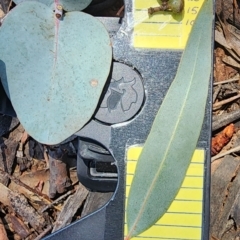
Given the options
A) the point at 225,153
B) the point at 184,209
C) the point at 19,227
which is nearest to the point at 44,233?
the point at 19,227

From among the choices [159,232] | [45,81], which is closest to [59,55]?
[45,81]

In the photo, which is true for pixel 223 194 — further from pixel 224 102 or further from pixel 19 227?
pixel 19 227

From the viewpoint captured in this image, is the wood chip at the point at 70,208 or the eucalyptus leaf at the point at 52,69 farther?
the wood chip at the point at 70,208

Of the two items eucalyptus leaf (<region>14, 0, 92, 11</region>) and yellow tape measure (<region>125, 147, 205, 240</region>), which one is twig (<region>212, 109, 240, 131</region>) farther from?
eucalyptus leaf (<region>14, 0, 92, 11</region>)

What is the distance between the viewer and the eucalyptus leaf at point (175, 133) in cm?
112

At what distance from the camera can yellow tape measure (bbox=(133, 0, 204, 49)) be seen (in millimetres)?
1137

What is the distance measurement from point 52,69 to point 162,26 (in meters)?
0.24

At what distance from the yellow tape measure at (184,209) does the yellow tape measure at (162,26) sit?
222mm

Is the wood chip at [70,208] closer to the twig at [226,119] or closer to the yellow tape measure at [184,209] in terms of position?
the yellow tape measure at [184,209]

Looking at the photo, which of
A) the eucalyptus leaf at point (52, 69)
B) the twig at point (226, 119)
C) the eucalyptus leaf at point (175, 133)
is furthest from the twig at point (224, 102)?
the eucalyptus leaf at point (52, 69)

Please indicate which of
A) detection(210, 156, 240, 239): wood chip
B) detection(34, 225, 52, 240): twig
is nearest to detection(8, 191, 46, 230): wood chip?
detection(34, 225, 52, 240): twig

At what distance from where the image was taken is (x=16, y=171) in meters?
1.33

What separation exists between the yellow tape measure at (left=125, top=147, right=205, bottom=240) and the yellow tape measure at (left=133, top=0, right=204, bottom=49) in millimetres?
222

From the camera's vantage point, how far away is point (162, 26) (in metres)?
1.14
